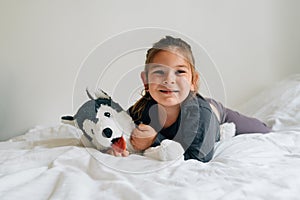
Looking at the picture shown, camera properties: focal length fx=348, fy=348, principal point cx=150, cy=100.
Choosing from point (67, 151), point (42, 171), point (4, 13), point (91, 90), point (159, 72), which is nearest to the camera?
point (42, 171)

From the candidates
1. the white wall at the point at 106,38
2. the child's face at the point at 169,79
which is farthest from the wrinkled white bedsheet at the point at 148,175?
the white wall at the point at 106,38

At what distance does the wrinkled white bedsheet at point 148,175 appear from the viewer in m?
0.64

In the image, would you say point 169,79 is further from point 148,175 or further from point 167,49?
point 148,175

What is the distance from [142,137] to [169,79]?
7.2 inches

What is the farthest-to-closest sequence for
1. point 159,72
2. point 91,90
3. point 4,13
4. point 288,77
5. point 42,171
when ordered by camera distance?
point 288,77
point 4,13
point 91,90
point 159,72
point 42,171

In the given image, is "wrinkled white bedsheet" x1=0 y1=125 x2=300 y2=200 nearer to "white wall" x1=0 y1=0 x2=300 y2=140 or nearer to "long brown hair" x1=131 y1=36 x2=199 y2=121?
"long brown hair" x1=131 y1=36 x2=199 y2=121

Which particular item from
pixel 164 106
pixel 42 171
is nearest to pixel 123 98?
pixel 164 106

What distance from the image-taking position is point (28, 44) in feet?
5.12

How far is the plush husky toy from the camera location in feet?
3.17

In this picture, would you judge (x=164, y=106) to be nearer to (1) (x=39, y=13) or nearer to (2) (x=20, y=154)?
(2) (x=20, y=154)

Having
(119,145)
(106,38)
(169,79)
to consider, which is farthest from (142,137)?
(106,38)

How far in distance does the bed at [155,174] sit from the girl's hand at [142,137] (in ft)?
0.22

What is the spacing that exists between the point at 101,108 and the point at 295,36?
54.6 inches

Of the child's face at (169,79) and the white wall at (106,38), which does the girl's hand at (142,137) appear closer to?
the child's face at (169,79)
